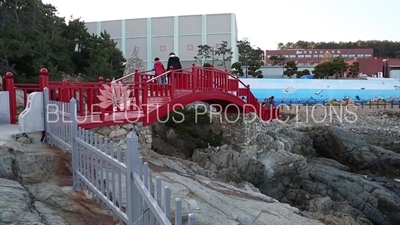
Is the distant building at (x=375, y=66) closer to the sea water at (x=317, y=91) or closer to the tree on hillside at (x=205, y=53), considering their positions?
the sea water at (x=317, y=91)

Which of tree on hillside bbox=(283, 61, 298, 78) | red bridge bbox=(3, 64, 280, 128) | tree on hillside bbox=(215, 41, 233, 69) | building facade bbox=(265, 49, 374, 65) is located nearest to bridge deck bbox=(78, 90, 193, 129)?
red bridge bbox=(3, 64, 280, 128)

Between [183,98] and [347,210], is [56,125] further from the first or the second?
[347,210]

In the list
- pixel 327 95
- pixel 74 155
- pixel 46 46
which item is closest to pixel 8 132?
pixel 74 155

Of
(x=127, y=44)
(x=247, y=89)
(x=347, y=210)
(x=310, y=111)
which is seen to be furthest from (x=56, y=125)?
(x=127, y=44)

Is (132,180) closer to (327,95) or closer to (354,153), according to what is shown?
(354,153)

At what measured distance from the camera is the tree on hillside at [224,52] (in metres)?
39.6

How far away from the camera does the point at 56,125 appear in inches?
268

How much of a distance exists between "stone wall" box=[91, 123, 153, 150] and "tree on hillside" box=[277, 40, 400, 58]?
7433 centimetres

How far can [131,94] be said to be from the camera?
31.4ft

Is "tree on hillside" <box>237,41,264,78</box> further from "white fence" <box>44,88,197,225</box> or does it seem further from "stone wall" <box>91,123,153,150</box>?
"white fence" <box>44,88,197,225</box>

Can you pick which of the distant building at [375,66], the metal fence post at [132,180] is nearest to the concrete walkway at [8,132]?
the metal fence post at [132,180]

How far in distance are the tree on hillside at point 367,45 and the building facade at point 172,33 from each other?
146ft

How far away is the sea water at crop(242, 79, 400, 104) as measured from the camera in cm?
3278

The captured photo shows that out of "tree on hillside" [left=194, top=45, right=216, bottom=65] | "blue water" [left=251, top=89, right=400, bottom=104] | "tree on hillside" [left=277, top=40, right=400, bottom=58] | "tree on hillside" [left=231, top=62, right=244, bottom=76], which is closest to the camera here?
"blue water" [left=251, top=89, right=400, bottom=104]
